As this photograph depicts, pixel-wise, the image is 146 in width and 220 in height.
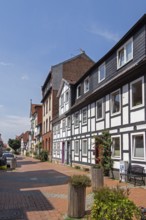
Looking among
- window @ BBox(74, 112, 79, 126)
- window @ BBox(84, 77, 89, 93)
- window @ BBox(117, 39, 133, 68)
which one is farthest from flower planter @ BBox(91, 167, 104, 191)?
window @ BBox(74, 112, 79, 126)

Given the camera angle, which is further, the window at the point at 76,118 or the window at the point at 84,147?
the window at the point at 76,118

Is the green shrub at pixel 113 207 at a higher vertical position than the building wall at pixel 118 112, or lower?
lower

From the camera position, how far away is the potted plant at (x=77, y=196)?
25.9 ft

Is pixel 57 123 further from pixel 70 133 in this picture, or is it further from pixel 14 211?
pixel 14 211

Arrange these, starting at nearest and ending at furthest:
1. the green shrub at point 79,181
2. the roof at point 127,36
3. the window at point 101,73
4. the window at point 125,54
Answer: the green shrub at point 79,181
the roof at point 127,36
the window at point 125,54
the window at point 101,73

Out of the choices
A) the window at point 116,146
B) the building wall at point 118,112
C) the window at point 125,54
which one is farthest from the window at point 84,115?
the window at point 125,54

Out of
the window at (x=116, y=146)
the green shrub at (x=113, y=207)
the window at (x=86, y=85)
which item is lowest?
the green shrub at (x=113, y=207)

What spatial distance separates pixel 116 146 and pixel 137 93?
12.4 ft

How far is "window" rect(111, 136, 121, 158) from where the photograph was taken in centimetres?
1708

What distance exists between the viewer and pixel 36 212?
8.51m

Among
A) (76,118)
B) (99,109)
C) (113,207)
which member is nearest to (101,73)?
(99,109)

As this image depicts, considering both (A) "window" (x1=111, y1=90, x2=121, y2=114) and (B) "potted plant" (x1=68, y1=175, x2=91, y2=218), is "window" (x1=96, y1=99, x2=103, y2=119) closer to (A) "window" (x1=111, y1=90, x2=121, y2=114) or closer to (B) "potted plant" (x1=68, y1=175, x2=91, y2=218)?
(A) "window" (x1=111, y1=90, x2=121, y2=114)

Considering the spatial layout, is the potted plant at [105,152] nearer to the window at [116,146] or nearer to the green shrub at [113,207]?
the window at [116,146]

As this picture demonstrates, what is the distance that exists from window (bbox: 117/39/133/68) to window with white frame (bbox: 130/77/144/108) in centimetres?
170
